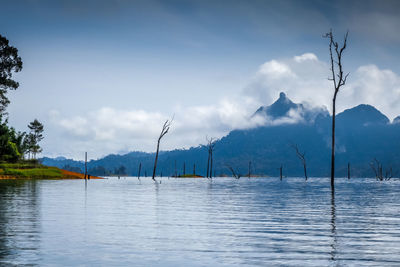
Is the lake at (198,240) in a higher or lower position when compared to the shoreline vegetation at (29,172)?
higher

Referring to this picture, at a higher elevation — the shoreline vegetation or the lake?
the lake

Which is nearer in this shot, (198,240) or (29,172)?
(198,240)

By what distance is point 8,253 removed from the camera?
987 cm

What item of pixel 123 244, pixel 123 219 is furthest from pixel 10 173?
pixel 123 244

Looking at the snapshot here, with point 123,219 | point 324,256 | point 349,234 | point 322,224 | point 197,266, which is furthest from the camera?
point 123,219

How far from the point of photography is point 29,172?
350 ft

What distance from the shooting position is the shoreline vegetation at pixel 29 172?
322 feet

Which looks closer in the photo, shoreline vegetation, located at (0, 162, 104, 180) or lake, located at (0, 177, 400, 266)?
lake, located at (0, 177, 400, 266)

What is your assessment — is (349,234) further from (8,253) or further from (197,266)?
(8,253)

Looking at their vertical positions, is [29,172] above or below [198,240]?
below

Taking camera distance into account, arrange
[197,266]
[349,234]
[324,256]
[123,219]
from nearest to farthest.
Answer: [197,266]
[324,256]
[349,234]
[123,219]

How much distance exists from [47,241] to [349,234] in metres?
8.67

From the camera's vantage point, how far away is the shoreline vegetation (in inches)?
3868

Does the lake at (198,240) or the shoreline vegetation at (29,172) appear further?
the shoreline vegetation at (29,172)
